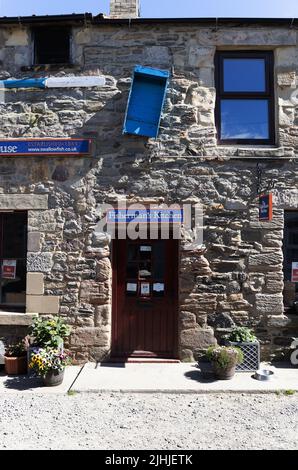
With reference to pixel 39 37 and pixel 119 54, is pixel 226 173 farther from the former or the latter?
pixel 39 37

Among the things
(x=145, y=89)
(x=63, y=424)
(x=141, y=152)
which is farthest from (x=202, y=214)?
(x=63, y=424)

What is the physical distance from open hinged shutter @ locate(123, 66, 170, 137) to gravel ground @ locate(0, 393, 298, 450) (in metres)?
3.80

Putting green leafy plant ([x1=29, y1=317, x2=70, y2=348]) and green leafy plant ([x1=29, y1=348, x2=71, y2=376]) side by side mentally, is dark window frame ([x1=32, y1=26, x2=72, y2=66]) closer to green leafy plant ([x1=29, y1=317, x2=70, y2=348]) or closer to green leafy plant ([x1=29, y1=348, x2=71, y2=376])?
A: green leafy plant ([x1=29, y1=317, x2=70, y2=348])

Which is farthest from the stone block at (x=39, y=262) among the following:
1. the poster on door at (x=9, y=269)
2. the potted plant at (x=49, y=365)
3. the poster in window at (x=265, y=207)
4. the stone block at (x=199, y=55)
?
the stone block at (x=199, y=55)

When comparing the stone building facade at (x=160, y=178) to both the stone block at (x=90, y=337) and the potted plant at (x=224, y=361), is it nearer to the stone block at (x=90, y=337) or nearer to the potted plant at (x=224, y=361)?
the stone block at (x=90, y=337)

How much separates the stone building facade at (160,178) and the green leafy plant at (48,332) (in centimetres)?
28

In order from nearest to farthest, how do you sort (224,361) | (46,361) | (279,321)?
(46,361), (224,361), (279,321)

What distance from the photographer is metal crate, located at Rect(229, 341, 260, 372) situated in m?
5.57

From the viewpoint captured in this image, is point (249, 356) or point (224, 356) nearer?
point (224, 356)

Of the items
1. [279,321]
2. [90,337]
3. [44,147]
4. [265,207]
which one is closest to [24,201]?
[44,147]

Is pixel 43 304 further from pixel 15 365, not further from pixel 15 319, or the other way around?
pixel 15 365

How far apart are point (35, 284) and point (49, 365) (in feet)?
4.78

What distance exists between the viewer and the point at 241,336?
567 cm

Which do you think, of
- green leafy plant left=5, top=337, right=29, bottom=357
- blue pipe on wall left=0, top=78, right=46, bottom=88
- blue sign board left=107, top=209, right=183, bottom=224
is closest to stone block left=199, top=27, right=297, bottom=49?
blue pipe on wall left=0, top=78, right=46, bottom=88
